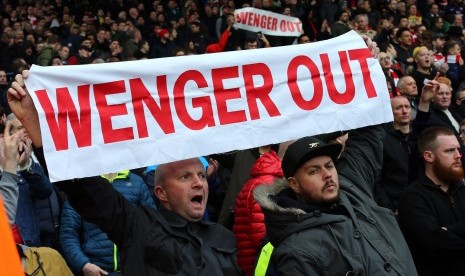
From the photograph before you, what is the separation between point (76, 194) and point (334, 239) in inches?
44.2

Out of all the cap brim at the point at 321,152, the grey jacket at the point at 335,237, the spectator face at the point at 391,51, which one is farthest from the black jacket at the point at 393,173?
the spectator face at the point at 391,51

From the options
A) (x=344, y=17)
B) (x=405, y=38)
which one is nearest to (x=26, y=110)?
(x=405, y=38)

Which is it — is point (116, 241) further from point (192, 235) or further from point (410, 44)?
point (410, 44)

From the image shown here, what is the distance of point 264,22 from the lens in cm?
1242

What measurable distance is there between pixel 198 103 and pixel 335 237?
987 mm

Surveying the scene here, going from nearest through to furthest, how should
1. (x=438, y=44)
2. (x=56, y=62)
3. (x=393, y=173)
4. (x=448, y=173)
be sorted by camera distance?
(x=448, y=173) → (x=393, y=173) → (x=56, y=62) → (x=438, y=44)

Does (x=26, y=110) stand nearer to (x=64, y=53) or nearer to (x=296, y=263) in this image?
(x=296, y=263)

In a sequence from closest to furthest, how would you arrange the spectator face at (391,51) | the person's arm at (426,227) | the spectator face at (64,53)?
the person's arm at (426,227), the spectator face at (391,51), the spectator face at (64,53)

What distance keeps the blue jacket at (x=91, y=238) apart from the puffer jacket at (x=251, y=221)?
727mm

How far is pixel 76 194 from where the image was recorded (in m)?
3.31

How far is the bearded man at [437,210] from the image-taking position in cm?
461

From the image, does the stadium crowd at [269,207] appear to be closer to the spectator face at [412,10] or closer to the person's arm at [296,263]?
the person's arm at [296,263]

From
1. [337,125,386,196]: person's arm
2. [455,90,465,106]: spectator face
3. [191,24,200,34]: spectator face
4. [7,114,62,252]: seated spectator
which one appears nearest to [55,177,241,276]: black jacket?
[337,125,386,196]: person's arm

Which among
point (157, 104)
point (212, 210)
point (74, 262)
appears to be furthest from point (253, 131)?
point (212, 210)
